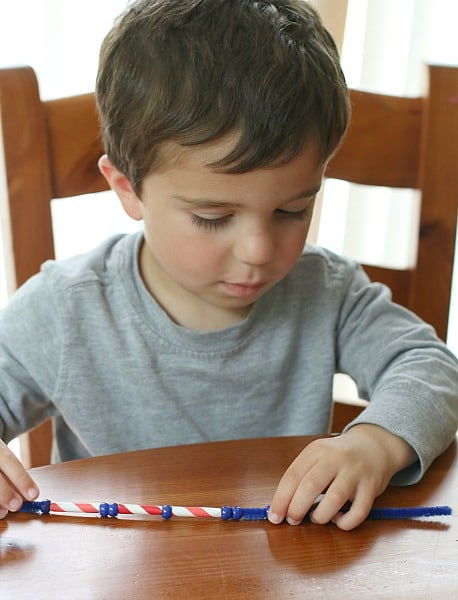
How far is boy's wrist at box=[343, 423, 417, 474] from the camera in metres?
0.76

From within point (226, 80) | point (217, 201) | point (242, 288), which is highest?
point (226, 80)

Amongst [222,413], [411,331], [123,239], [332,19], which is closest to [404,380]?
[411,331]

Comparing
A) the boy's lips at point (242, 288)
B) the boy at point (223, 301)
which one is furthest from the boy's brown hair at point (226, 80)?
the boy's lips at point (242, 288)

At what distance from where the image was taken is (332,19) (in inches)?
58.3

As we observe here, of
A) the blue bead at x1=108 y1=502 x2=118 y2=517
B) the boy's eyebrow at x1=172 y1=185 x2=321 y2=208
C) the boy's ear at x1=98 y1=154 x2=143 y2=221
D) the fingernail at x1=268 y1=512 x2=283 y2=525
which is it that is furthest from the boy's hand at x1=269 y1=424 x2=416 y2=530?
the boy's ear at x1=98 y1=154 x2=143 y2=221

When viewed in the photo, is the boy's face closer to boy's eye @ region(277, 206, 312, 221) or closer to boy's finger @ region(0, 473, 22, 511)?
boy's eye @ region(277, 206, 312, 221)

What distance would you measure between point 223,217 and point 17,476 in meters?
0.30

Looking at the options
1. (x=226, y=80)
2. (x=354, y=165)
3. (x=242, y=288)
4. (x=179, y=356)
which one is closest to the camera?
(x=226, y=80)

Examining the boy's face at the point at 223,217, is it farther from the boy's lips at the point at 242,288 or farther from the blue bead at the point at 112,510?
the blue bead at the point at 112,510

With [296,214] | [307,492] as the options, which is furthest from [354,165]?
[307,492]

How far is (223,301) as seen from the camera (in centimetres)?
95

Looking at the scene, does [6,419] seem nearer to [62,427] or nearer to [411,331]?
[62,427]

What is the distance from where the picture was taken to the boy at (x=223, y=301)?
77 centimetres

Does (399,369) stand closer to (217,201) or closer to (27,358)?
(217,201)
